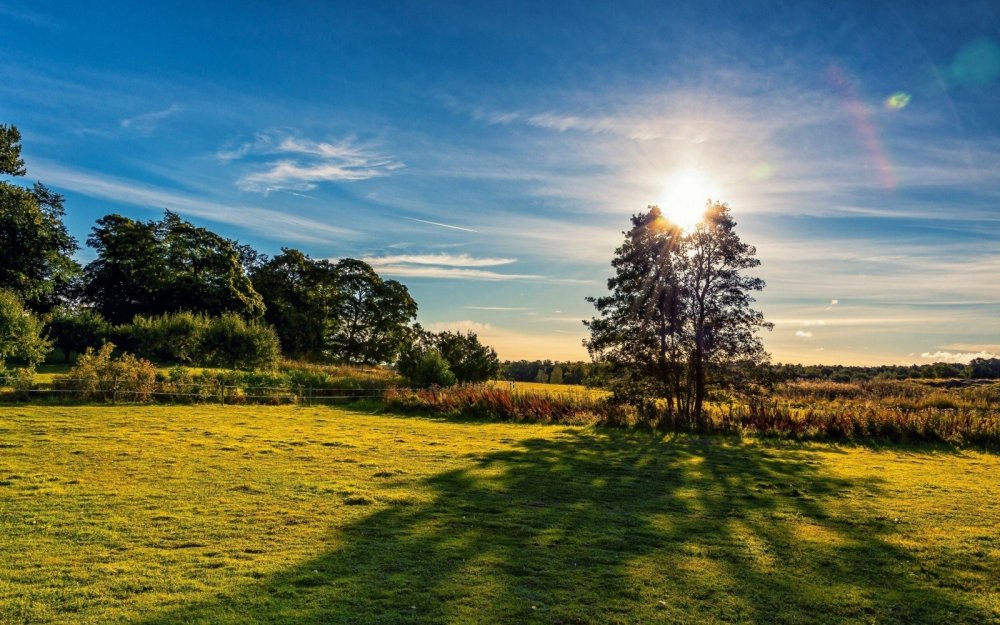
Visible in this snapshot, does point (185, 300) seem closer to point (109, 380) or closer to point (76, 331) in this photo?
point (76, 331)

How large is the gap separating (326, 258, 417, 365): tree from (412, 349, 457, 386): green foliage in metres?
25.2

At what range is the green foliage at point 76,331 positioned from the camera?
38125 millimetres

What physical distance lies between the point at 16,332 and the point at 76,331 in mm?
12149

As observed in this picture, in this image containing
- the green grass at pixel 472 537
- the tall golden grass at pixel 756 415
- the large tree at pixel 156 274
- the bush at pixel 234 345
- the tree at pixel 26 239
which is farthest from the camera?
the large tree at pixel 156 274

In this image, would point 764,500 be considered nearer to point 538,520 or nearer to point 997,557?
point 997,557

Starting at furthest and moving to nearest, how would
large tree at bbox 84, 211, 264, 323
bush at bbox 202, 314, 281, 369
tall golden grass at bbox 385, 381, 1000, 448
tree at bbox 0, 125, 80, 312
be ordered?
large tree at bbox 84, 211, 264, 323 < bush at bbox 202, 314, 281, 369 < tree at bbox 0, 125, 80, 312 < tall golden grass at bbox 385, 381, 1000, 448


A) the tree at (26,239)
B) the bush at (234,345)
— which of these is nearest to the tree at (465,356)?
the bush at (234,345)

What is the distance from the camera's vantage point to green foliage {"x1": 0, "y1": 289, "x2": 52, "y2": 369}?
27.0m

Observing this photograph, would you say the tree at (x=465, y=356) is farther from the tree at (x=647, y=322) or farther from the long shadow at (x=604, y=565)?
the long shadow at (x=604, y=565)

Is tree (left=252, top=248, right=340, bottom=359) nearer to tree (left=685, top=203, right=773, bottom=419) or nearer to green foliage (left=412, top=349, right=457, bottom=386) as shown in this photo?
green foliage (left=412, top=349, right=457, bottom=386)

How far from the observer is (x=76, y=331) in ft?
126

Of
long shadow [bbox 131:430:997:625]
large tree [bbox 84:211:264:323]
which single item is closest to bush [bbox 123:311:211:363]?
large tree [bbox 84:211:264:323]

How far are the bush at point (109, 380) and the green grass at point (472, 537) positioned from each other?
10.6m

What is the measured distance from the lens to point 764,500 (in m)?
10.6
